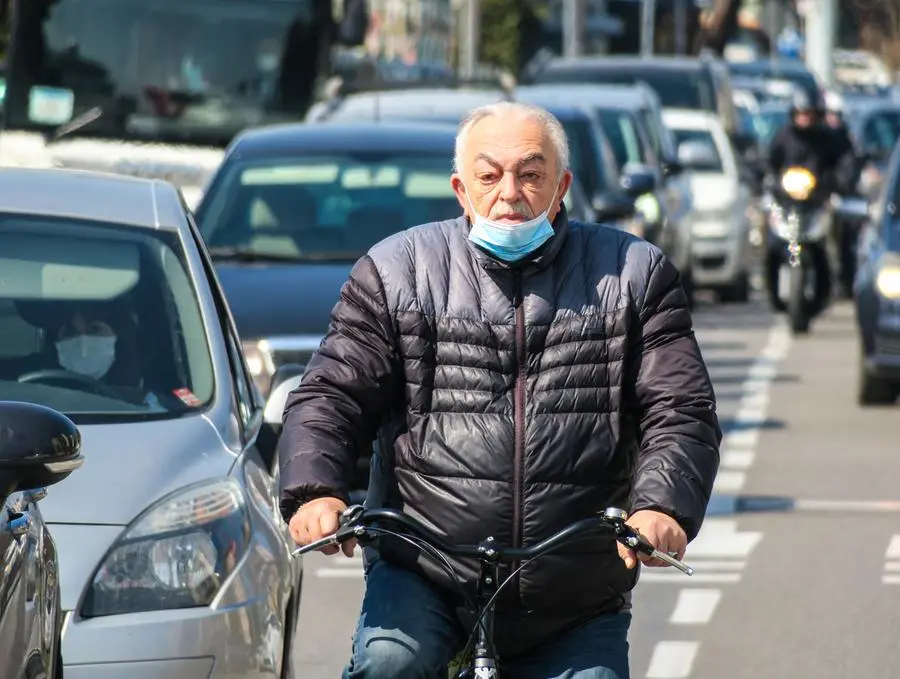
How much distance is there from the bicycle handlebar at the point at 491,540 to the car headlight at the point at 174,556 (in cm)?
119

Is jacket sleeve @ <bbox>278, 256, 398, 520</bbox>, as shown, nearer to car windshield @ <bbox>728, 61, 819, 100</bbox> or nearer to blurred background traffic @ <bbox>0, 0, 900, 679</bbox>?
blurred background traffic @ <bbox>0, 0, 900, 679</bbox>

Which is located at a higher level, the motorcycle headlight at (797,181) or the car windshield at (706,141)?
the motorcycle headlight at (797,181)

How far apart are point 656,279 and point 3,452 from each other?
56.7 inches

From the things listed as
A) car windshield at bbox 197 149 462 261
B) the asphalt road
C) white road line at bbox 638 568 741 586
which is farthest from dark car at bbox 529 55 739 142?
white road line at bbox 638 568 741 586

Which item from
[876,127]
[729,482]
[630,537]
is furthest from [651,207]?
[630,537]

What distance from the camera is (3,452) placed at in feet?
12.6

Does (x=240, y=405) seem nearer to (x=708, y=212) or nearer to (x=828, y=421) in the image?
(x=828, y=421)

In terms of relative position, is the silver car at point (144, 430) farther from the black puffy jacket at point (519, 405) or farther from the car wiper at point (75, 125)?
the car wiper at point (75, 125)

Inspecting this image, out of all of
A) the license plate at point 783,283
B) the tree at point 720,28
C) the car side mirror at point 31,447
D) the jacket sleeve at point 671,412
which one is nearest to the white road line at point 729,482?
the jacket sleeve at point 671,412

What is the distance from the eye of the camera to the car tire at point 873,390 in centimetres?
1611

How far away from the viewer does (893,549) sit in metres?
A: 10.7

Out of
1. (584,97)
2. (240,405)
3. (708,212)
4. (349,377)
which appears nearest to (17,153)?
(584,97)

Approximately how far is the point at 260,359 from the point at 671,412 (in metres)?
6.03

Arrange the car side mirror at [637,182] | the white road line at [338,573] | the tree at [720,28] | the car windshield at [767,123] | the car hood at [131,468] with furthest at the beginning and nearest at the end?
the tree at [720,28], the car windshield at [767,123], the car side mirror at [637,182], the white road line at [338,573], the car hood at [131,468]
